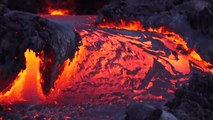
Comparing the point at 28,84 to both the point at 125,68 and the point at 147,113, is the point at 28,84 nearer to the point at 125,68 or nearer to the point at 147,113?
the point at 125,68

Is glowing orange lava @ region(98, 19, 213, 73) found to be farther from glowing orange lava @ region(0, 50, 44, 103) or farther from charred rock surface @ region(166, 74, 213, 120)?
glowing orange lava @ region(0, 50, 44, 103)

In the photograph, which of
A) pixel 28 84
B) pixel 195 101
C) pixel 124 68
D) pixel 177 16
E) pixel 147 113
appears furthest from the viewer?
pixel 177 16

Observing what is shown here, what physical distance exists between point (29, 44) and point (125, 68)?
1.51m

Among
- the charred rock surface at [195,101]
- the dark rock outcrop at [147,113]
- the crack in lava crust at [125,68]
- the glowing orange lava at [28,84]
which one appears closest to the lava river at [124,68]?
the crack in lava crust at [125,68]

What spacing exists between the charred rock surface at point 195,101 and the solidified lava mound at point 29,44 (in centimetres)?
150

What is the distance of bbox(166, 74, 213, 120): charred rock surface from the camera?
3.97 metres

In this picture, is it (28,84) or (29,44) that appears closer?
(29,44)

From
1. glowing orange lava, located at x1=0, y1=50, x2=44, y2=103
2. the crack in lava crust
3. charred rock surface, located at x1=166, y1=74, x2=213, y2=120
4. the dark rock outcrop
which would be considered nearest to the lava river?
the crack in lava crust

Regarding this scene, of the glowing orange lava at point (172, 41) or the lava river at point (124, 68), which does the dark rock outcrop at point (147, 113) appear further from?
the glowing orange lava at point (172, 41)

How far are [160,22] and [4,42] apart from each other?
3.29 metres

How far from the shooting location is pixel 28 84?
4.79m

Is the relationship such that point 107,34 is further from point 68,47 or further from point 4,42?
point 4,42

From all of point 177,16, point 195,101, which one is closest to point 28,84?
point 195,101

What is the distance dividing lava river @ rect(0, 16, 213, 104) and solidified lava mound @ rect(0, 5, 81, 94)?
0.25m
